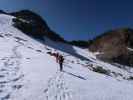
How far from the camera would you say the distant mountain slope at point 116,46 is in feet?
206

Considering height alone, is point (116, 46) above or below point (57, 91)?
above

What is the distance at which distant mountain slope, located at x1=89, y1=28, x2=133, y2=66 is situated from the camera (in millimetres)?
62787

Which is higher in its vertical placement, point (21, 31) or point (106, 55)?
point (21, 31)

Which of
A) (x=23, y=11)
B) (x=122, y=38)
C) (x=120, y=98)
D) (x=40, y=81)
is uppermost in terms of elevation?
(x=23, y=11)

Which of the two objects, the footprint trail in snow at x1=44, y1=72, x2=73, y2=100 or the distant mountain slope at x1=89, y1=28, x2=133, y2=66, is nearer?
the footprint trail in snow at x1=44, y1=72, x2=73, y2=100

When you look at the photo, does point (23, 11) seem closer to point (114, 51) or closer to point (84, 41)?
point (84, 41)

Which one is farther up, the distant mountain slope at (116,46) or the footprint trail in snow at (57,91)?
the distant mountain slope at (116,46)

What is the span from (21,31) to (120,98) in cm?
5225

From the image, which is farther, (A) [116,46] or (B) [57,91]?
(A) [116,46]

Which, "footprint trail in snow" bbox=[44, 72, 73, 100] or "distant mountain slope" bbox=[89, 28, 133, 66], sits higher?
"distant mountain slope" bbox=[89, 28, 133, 66]

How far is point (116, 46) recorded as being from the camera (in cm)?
6831

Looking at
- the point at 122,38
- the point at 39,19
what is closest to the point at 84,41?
the point at 39,19

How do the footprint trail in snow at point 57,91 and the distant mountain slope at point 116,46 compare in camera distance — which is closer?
the footprint trail in snow at point 57,91

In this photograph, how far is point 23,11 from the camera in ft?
307
